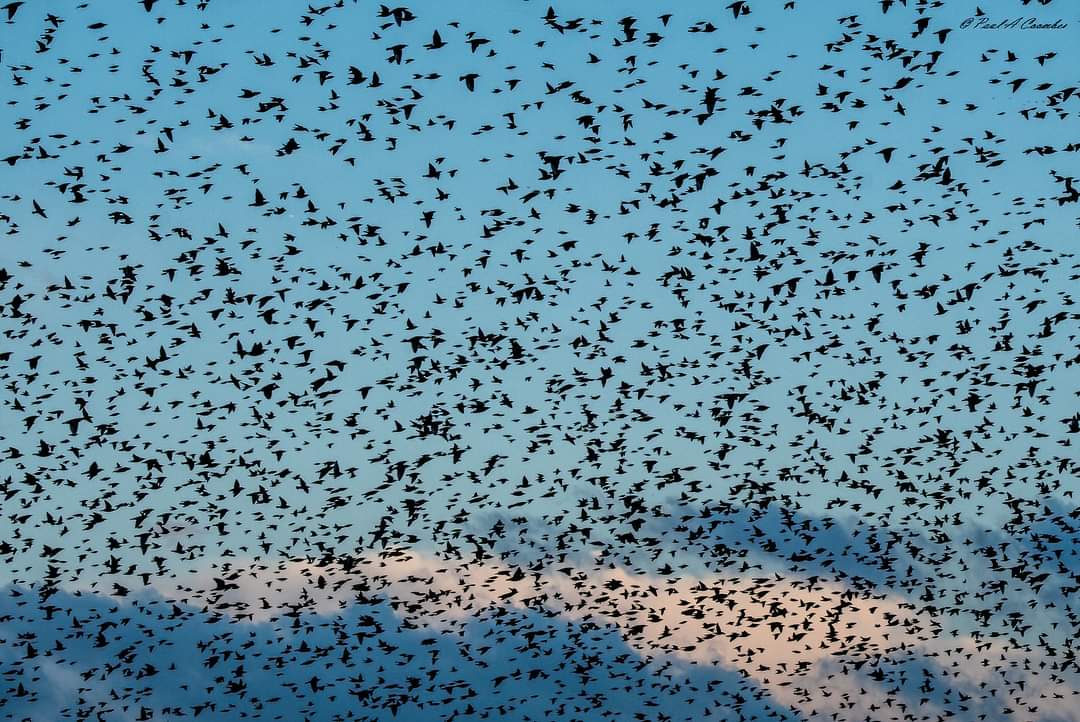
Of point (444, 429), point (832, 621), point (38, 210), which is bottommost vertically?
point (832, 621)

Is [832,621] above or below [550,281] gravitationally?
below

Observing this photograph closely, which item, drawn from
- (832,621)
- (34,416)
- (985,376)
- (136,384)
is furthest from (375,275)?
(832,621)

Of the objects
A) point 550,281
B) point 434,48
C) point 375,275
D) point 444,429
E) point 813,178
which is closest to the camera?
point 434,48

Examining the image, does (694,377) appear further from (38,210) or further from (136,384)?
(38,210)

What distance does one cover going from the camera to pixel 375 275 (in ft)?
146

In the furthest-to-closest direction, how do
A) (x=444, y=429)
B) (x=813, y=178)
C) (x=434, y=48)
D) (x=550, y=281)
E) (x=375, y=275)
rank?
(x=444, y=429) → (x=550, y=281) → (x=375, y=275) → (x=813, y=178) → (x=434, y=48)

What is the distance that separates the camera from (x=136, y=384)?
159 feet

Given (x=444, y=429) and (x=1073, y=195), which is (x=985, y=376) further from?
(x=444, y=429)

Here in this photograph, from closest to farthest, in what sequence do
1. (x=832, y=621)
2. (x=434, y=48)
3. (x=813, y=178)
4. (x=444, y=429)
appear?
1. (x=434, y=48)
2. (x=813, y=178)
3. (x=444, y=429)
4. (x=832, y=621)

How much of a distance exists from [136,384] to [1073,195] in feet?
97.4

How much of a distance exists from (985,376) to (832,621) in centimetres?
1844

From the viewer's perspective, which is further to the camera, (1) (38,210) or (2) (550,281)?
(2) (550,281)

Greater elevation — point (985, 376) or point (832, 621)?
point (985, 376)

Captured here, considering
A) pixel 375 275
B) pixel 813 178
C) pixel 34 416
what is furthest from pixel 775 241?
pixel 34 416
